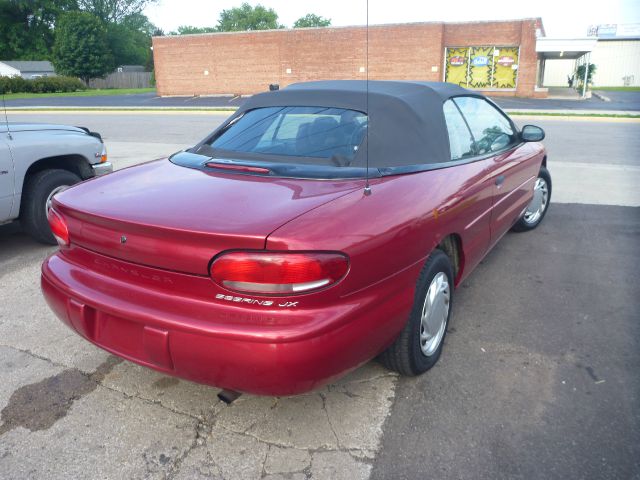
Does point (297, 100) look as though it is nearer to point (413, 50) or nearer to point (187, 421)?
point (187, 421)

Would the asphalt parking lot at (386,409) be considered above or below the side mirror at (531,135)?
below

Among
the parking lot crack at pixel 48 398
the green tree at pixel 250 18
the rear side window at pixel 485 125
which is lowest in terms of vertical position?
the parking lot crack at pixel 48 398

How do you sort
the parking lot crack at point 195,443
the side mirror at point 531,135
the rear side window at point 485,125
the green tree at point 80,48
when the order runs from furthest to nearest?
the green tree at point 80,48 → the side mirror at point 531,135 → the rear side window at point 485,125 → the parking lot crack at point 195,443

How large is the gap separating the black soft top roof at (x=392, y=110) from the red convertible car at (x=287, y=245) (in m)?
0.01

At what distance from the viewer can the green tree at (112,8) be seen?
77.9 m

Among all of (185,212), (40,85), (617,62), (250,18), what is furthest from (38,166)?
(250,18)

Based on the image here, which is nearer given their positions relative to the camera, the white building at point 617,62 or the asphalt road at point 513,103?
the asphalt road at point 513,103

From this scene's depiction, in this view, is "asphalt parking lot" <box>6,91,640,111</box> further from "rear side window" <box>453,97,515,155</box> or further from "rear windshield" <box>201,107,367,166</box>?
"rear windshield" <box>201,107,367,166</box>

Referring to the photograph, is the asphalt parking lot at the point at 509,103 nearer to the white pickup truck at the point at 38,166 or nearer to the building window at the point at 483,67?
the building window at the point at 483,67

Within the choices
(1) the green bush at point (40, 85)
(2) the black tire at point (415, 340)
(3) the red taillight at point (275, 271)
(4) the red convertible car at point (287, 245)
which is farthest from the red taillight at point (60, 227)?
(1) the green bush at point (40, 85)

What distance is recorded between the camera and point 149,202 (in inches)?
93.8

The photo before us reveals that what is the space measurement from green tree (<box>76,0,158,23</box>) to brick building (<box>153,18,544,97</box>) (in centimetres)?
5019

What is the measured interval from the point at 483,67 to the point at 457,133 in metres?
30.0

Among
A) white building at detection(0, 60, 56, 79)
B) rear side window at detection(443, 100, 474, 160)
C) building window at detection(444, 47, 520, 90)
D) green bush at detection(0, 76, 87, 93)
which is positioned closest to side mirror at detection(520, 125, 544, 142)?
rear side window at detection(443, 100, 474, 160)
